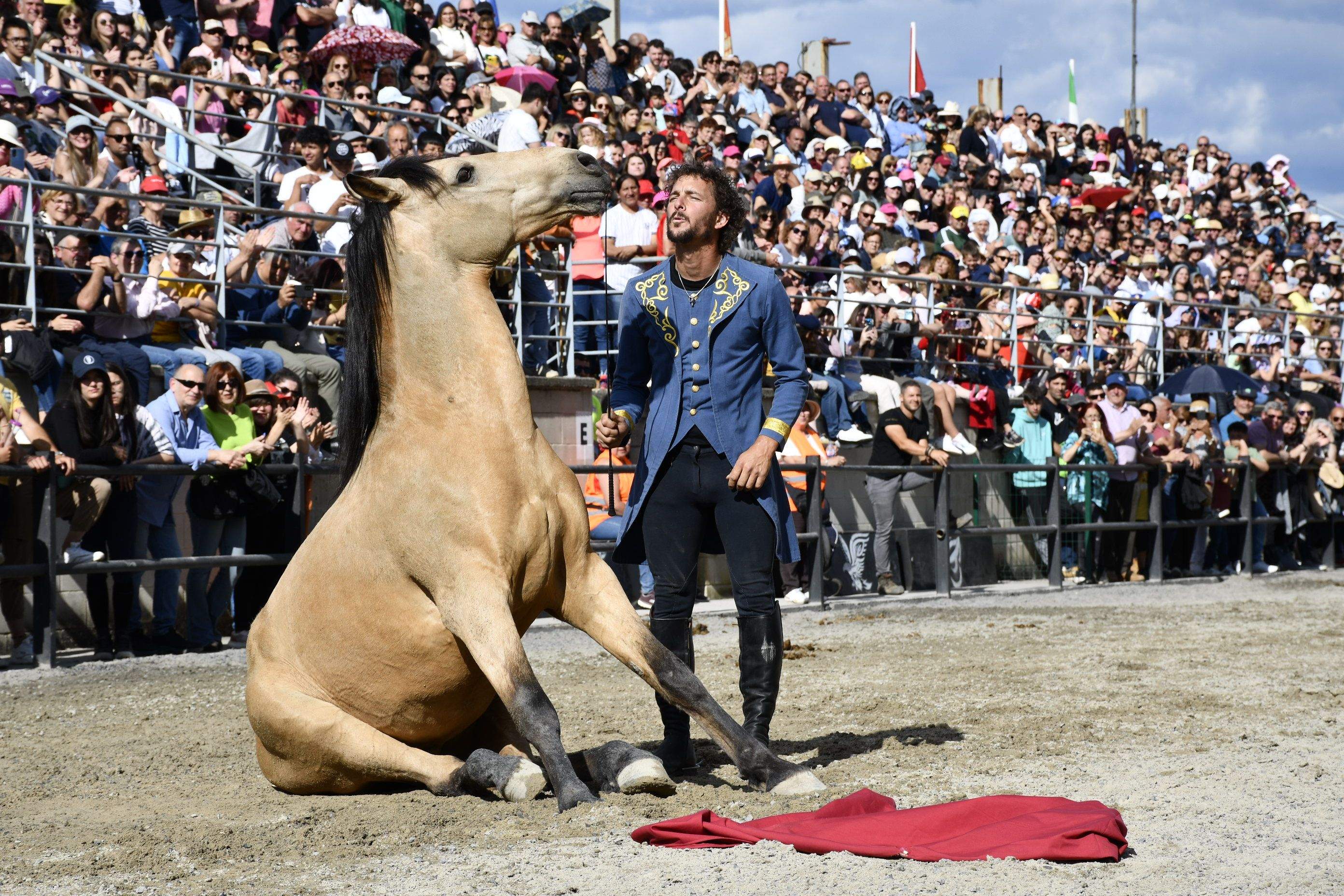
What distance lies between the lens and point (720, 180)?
15.6 feet

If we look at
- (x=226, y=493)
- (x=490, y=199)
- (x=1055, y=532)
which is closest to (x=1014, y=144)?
(x=1055, y=532)

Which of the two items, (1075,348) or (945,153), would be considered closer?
(1075,348)

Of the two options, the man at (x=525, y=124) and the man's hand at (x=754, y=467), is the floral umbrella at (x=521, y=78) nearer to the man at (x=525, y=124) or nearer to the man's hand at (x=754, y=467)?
the man at (x=525, y=124)

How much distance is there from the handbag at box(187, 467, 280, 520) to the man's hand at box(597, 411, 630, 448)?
4160mm

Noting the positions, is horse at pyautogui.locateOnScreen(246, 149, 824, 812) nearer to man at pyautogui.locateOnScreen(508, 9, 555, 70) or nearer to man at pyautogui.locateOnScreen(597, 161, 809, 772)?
man at pyautogui.locateOnScreen(597, 161, 809, 772)

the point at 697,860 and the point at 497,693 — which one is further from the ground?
the point at 497,693

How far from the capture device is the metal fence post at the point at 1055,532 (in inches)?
486

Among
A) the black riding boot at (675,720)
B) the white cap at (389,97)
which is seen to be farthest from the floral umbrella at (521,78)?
Result: the black riding boot at (675,720)

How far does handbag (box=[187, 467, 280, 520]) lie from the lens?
8273mm

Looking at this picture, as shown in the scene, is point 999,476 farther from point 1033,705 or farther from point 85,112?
point 85,112

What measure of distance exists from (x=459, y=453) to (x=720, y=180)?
1.40 m

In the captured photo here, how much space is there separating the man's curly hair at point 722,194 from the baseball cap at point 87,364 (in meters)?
4.52

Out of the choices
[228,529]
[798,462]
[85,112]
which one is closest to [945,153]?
[798,462]

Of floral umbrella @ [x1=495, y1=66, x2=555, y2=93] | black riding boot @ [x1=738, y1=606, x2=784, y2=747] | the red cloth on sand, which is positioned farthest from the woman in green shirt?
floral umbrella @ [x1=495, y1=66, x2=555, y2=93]
